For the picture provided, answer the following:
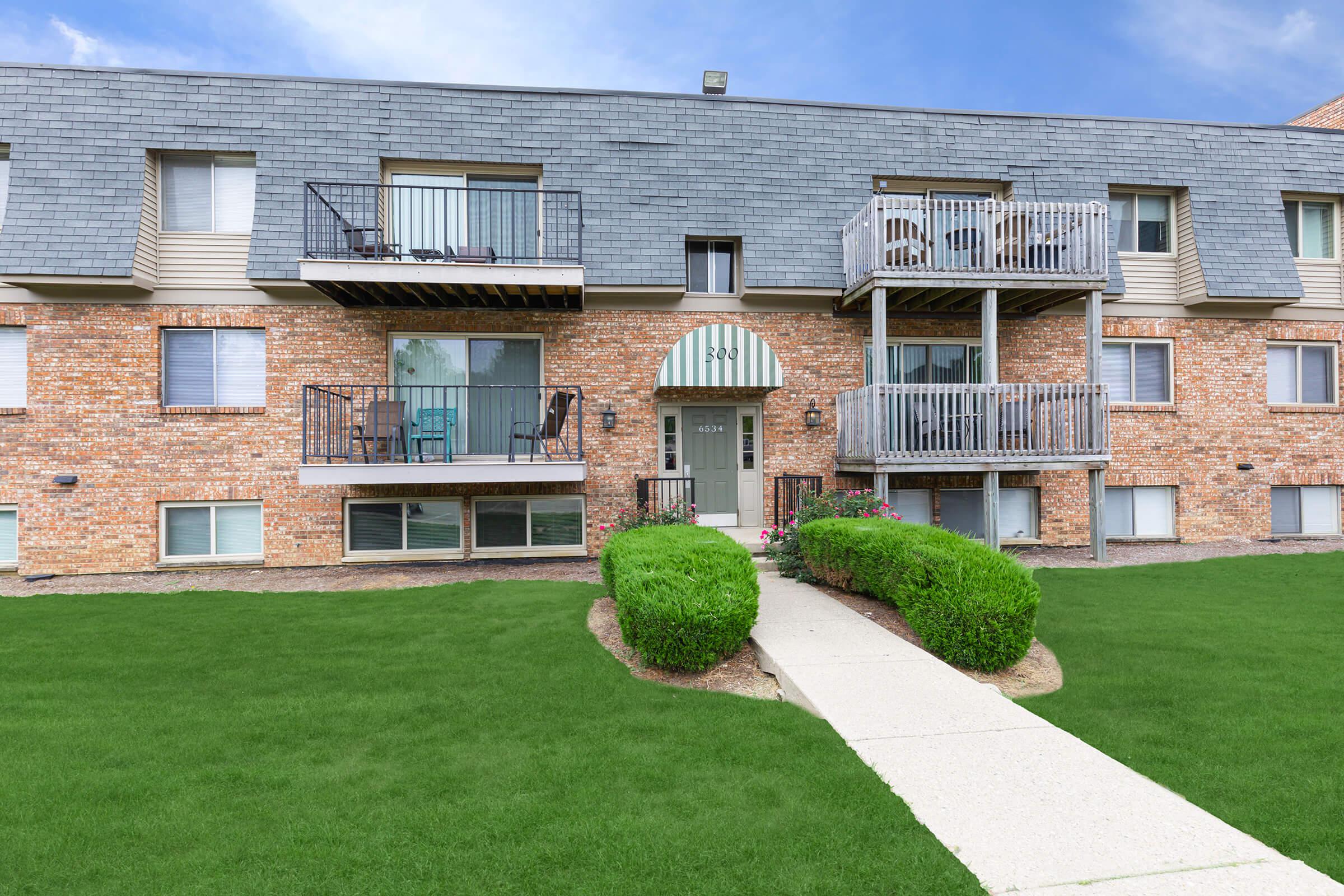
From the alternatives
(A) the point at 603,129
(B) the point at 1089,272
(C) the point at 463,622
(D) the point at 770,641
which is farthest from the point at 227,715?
(B) the point at 1089,272

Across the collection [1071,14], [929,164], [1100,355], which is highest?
[1071,14]

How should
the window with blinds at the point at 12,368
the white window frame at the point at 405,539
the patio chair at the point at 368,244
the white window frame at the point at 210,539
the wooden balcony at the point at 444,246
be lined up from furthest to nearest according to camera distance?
the white window frame at the point at 405,539, the white window frame at the point at 210,539, the window with blinds at the point at 12,368, the patio chair at the point at 368,244, the wooden balcony at the point at 444,246

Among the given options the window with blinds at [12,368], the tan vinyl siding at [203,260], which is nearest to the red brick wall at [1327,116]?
the tan vinyl siding at [203,260]

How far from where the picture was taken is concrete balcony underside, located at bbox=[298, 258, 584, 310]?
396 inches

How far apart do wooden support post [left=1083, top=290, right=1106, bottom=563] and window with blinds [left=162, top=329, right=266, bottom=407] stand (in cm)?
1324

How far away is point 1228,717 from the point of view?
4.55 m

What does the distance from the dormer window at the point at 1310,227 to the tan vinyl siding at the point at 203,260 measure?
18.8 meters

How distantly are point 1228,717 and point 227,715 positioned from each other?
261 inches

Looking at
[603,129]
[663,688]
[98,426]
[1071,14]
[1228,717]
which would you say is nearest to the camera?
[1228,717]

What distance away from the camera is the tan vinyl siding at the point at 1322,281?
13.3 metres

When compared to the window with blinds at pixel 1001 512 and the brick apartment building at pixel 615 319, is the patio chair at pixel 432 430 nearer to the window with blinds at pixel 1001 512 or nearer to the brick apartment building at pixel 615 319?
the brick apartment building at pixel 615 319

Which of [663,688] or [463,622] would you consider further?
[463,622]

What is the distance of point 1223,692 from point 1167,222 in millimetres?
11418

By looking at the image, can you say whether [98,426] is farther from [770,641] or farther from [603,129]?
[770,641]
